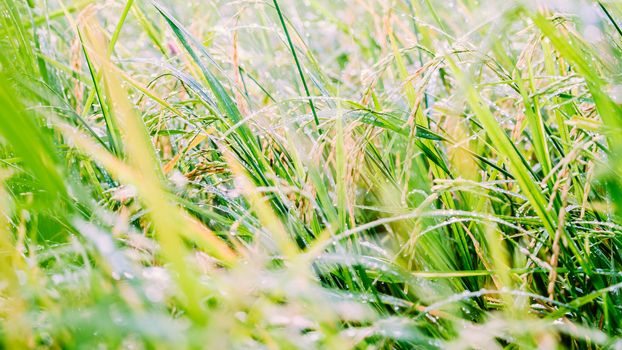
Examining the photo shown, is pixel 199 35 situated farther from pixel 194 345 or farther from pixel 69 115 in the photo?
pixel 194 345

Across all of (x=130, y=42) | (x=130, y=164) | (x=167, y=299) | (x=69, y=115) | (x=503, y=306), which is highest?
(x=130, y=42)

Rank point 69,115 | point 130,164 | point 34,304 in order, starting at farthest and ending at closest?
1. point 69,115
2. point 130,164
3. point 34,304

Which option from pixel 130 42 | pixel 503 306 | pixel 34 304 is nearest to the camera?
pixel 34 304

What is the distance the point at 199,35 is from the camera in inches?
58.3

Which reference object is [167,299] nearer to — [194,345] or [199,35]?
[194,345]

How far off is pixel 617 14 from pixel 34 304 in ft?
2.73

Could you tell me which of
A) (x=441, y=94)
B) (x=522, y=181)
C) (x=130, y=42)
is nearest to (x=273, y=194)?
(x=522, y=181)

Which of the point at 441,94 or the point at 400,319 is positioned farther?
the point at 441,94

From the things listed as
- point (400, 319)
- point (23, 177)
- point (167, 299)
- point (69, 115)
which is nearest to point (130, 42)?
point (69, 115)

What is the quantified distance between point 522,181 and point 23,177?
0.78 m

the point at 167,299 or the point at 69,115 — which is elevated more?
the point at 69,115

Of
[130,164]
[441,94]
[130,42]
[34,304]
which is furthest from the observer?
[130,42]

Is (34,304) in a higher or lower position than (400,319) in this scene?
higher

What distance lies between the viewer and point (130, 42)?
6.59 ft
